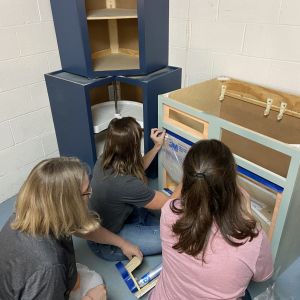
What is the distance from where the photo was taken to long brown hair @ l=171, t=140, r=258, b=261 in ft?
2.85

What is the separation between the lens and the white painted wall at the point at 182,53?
1.64m

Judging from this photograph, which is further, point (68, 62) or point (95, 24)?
point (95, 24)

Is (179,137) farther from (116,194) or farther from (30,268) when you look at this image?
(30,268)

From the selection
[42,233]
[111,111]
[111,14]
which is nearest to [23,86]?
[111,111]

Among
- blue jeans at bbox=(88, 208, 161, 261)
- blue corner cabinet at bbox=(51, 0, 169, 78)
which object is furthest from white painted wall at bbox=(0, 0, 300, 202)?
blue jeans at bbox=(88, 208, 161, 261)

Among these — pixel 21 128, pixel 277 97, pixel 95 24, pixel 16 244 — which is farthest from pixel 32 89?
pixel 277 97

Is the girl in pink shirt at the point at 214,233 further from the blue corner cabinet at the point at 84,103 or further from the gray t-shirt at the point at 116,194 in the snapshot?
the blue corner cabinet at the point at 84,103

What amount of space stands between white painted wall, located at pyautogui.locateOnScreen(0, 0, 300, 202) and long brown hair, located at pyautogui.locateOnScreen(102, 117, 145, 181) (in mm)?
884

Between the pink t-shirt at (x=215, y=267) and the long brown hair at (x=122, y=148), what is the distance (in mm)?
425

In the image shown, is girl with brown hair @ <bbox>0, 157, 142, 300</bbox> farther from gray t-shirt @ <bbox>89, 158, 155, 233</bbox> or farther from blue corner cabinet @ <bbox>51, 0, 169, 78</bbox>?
blue corner cabinet @ <bbox>51, 0, 169, 78</bbox>

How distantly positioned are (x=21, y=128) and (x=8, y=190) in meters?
0.45

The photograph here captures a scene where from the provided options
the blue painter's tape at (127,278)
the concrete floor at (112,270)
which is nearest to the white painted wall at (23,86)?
the concrete floor at (112,270)

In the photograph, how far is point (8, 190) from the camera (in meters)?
2.09

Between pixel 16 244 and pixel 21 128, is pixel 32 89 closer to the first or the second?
pixel 21 128
